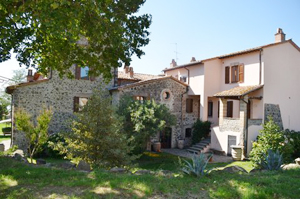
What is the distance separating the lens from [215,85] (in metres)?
22.1

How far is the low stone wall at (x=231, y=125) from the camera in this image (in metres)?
18.0

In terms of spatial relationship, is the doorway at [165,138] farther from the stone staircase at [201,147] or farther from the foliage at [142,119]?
the foliage at [142,119]

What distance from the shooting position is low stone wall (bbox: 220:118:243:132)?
18.0 meters

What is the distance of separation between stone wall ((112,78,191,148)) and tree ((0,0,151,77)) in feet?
32.4

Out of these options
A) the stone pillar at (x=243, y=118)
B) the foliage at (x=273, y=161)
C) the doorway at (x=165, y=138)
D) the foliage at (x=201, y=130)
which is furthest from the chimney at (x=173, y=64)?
the foliage at (x=273, y=161)

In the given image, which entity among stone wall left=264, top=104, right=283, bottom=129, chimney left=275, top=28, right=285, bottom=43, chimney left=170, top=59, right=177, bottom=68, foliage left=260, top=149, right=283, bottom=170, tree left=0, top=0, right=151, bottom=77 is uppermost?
chimney left=275, top=28, right=285, bottom=43

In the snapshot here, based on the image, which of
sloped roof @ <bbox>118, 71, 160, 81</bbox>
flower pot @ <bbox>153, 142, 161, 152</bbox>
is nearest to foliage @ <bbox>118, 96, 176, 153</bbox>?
flower pot @ <bbox>153, 142, 161, 152</bbox>

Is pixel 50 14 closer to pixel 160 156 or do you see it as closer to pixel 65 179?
pixel 65 179

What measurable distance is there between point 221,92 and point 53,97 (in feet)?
43.9

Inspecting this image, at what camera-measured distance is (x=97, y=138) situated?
9.39m

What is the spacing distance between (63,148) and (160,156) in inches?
373

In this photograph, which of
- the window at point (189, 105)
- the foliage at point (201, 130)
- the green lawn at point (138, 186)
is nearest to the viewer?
the green lawn at point (138, 186)

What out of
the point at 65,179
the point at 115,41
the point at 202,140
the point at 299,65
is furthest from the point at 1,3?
the point at 299,65

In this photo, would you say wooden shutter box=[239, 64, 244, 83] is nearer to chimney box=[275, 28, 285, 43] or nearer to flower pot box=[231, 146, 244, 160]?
chimney box=[275, 28, 285, 43]
